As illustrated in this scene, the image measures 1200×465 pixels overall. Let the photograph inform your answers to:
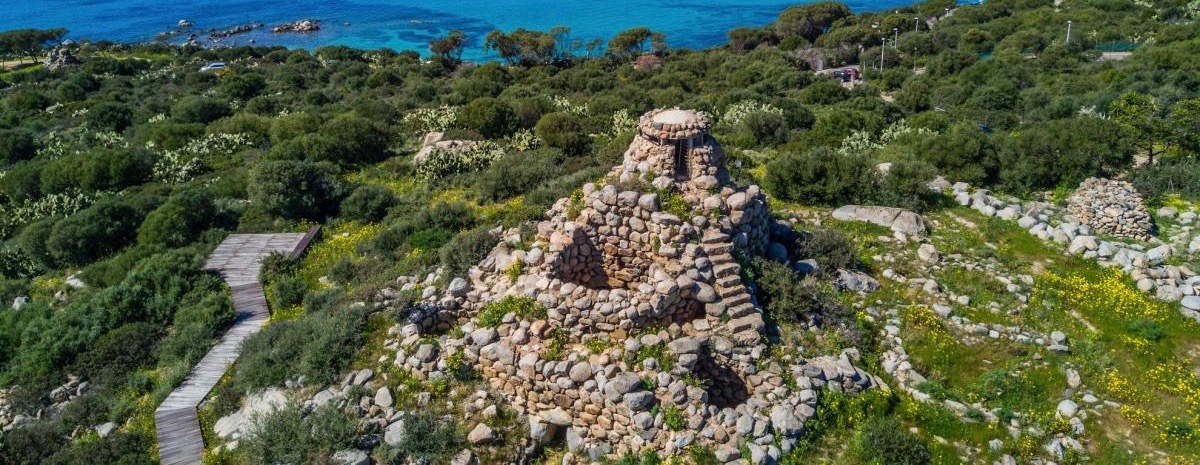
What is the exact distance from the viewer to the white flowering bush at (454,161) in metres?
24.9

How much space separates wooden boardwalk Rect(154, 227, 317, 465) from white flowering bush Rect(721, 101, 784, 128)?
20.7m

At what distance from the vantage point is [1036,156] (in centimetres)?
2078

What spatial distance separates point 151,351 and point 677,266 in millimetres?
12563

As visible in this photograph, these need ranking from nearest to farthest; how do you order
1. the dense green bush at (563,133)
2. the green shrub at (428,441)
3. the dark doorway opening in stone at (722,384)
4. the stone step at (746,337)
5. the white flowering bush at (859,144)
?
the green shrub at (428,441) → the dark doorway opening in stone at (722,384) → the stone step at (746,337) → the white flowering bush at (859,144) → the dense green bush at (563,133)

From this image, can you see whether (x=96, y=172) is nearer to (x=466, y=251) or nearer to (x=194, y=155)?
(x=194, y=155)

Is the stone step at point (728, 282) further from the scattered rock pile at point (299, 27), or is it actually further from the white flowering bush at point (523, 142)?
the scattered rock pile at point (299, 27)

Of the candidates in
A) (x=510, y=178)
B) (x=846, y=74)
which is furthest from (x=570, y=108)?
(x=846, y=74)

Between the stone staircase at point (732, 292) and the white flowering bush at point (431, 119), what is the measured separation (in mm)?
23666

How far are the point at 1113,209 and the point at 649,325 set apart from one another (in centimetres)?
1478

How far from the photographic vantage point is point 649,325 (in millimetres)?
10867

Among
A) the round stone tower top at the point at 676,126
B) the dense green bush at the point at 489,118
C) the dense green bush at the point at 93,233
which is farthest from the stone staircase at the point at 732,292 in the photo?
the dense green bush at the point at 489,118

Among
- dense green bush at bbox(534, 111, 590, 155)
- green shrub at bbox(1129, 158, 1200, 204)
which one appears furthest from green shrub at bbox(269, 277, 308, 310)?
green shrub at bbox(1129, 158, 1200, 204)

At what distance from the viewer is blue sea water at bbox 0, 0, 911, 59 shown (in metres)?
95.6

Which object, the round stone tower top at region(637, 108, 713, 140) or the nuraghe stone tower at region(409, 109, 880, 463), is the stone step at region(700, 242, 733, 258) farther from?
the round stone tower top at region(637, 108, 713, 140)
